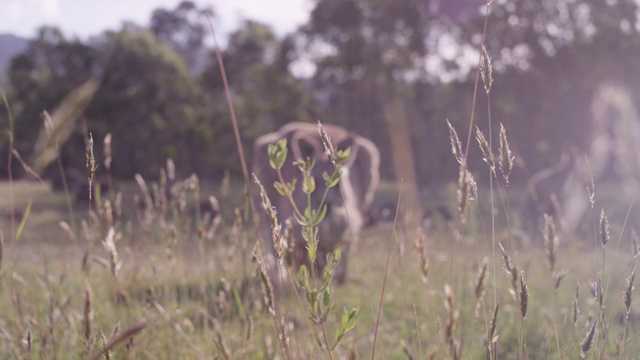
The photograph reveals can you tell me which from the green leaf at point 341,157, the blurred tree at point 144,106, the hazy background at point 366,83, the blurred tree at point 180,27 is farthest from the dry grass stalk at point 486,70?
the blurred tree at point 180,27

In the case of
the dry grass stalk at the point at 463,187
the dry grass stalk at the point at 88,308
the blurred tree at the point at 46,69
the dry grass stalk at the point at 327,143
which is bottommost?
the dry grass stalk at the point at 88,308

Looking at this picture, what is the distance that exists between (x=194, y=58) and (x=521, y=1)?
30.8 meters

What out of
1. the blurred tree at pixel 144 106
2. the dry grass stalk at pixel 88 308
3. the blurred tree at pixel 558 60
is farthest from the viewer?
the blurred tree at pixel 144 106

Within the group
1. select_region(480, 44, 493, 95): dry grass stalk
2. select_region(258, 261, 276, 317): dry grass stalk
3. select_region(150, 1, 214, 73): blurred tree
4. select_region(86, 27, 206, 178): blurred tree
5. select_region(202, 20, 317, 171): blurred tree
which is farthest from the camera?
Result: select_region(150, 1, 214, 73): blurred tree

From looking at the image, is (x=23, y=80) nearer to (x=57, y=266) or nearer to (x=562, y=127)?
(x=562, y=127)

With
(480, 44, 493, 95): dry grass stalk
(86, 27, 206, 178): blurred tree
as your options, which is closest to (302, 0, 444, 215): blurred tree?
(86, 27, 206, 178): blurred tree

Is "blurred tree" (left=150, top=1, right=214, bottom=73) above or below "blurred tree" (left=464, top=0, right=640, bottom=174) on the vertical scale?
above

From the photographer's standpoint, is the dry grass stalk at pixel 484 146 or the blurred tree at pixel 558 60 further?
the blurred tree at pixel 558 60

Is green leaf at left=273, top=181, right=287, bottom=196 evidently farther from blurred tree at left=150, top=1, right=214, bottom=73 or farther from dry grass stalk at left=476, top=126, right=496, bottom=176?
blurred tree at left=150, top=1, right=214, bottom=73

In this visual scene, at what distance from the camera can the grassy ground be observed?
1542 mm

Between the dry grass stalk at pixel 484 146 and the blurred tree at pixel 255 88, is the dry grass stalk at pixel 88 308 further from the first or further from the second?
the blurred tree at pixel 255 88

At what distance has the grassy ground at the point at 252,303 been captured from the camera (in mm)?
1542

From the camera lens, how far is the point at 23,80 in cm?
2902

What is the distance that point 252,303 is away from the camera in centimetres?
358
